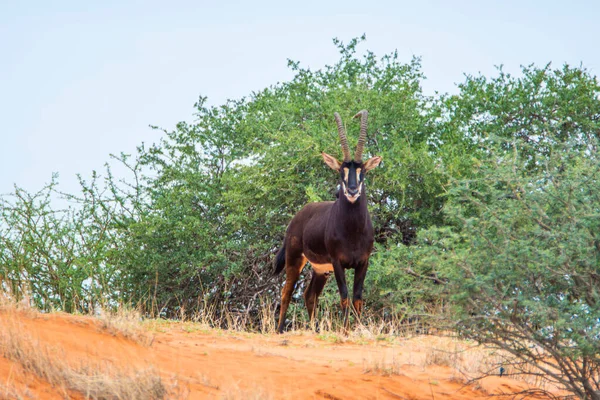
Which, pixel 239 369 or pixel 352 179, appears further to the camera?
pixel 352 179

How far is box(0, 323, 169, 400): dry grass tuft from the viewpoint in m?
5.51

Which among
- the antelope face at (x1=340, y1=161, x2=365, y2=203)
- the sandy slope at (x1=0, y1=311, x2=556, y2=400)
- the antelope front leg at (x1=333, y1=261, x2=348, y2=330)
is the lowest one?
the sandy slope at (x1=0, y1=311, x2=556, y2=400)

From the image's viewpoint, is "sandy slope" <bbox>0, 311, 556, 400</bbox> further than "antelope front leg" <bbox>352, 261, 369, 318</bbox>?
No

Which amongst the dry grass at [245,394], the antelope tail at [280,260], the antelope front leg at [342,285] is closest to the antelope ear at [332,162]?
the antelope front leg at [342,285]

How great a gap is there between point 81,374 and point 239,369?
1794mm

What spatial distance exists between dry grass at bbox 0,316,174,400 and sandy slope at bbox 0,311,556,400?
0.07 meters

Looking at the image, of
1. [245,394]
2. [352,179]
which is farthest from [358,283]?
[245,394]

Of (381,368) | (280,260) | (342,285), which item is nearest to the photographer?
(381,368)

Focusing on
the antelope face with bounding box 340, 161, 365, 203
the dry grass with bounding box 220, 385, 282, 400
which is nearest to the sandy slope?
the dry grass with bounding box 220, 385, 282, 400

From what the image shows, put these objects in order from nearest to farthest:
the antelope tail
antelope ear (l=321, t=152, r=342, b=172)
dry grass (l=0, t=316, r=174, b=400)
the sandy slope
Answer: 1. dry grass (l=0, t=316, r=174, b=400)
2. the sandy slope
3. antelope ear (l=321, t=152, r=342, b=172)
4. the antelope tail

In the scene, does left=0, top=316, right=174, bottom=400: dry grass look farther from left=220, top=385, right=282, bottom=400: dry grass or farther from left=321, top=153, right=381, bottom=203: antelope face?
left=321, top=153, right=381, bottom=203: antelope face

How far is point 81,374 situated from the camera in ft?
18.9

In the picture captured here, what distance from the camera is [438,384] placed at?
24.2 feet

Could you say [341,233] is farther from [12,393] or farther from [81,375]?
[12,393]
